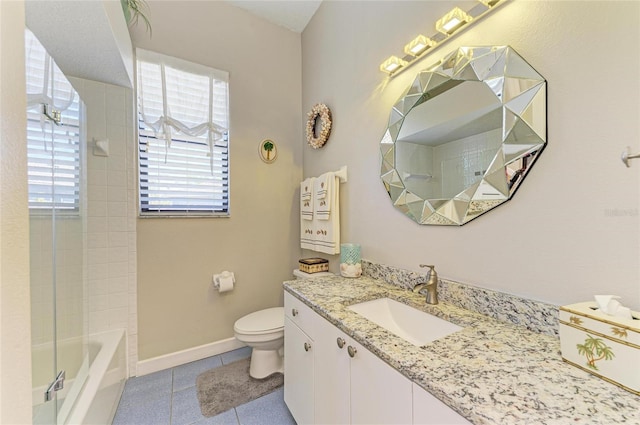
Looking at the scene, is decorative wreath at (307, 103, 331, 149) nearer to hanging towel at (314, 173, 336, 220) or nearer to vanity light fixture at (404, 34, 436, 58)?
hanging towel at (314, 173, 336, 220)

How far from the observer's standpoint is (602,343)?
607 mm

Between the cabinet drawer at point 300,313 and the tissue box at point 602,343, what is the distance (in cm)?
86

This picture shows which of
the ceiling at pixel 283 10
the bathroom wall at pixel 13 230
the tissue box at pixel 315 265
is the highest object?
the ceiling at pixel 283 10

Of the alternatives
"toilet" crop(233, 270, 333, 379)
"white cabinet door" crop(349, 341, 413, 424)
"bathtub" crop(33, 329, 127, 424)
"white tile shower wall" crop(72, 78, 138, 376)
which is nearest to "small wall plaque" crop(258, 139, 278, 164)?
"white tile shower wall" crop(72, 78, 138, 376)

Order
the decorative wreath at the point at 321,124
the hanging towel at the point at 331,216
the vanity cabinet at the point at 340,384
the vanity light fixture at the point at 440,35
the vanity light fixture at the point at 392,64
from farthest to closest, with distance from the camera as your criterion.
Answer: the decorative wreath at the point at 321,124 < the hanging towel at the point at 331,216 < the vanity light fixture at the point at 392,64 < the vanity light fixture at the point at 440,35 < the vanity cabinet at the point at 340,384

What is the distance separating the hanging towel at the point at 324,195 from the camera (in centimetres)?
188

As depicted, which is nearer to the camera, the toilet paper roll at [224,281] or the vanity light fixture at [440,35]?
the vanity light fixture at [440,35]

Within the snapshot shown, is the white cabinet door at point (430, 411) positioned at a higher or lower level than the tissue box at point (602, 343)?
lower

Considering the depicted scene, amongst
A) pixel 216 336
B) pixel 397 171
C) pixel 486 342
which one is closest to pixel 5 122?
pixel 486 342

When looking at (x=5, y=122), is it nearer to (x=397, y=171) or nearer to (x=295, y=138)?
(x=397, y=171)

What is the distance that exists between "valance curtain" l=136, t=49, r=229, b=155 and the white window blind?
47 centimetres

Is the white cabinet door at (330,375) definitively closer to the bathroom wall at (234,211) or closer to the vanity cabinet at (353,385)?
the vanity cabinet at (353,385)

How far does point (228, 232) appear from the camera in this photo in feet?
7.17

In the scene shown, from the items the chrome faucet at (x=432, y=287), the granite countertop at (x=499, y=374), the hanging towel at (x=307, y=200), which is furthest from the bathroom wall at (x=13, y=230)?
the hanging towel at (x=307, y=200)
